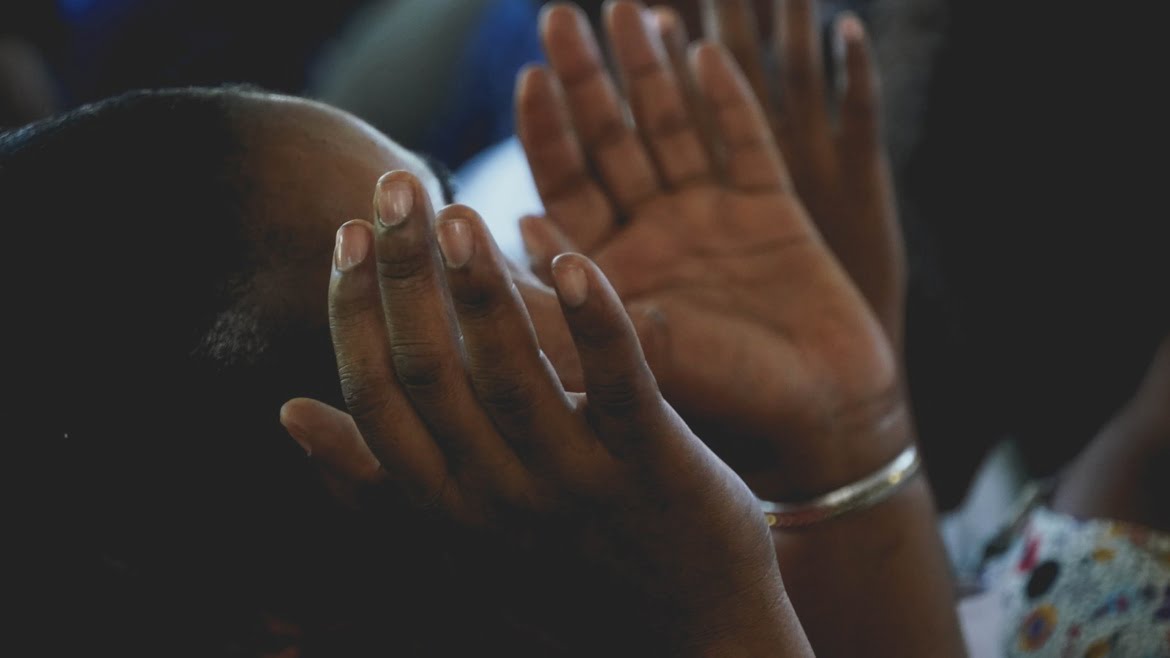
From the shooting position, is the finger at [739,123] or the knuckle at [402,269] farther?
the finger at [739,123]

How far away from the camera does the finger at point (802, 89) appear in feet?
3.03

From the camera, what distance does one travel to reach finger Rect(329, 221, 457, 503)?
449 millimetres

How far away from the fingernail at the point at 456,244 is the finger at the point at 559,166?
1.44 ft

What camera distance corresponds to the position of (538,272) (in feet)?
2.52

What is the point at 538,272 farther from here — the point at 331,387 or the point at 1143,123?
the point at 1143,123

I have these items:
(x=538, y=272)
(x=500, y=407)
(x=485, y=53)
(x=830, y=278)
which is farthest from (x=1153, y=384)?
(x=485, y=53)

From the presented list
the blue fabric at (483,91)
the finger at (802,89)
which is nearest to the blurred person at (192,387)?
the finger at (802,89)

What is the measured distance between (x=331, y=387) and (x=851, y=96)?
570mm

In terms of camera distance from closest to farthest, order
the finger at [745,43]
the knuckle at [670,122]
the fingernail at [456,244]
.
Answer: the fingernail at [456,244] < the knuckle at [670,122] < the finger at [745,43]

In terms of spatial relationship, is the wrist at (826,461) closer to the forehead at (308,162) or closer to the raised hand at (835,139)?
the raised hand at (835,139)

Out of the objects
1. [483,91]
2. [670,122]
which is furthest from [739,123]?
[483,91]

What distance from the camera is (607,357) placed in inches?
17.2

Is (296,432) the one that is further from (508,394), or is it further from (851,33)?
(851,33)

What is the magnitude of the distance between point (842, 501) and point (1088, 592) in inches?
9.9
